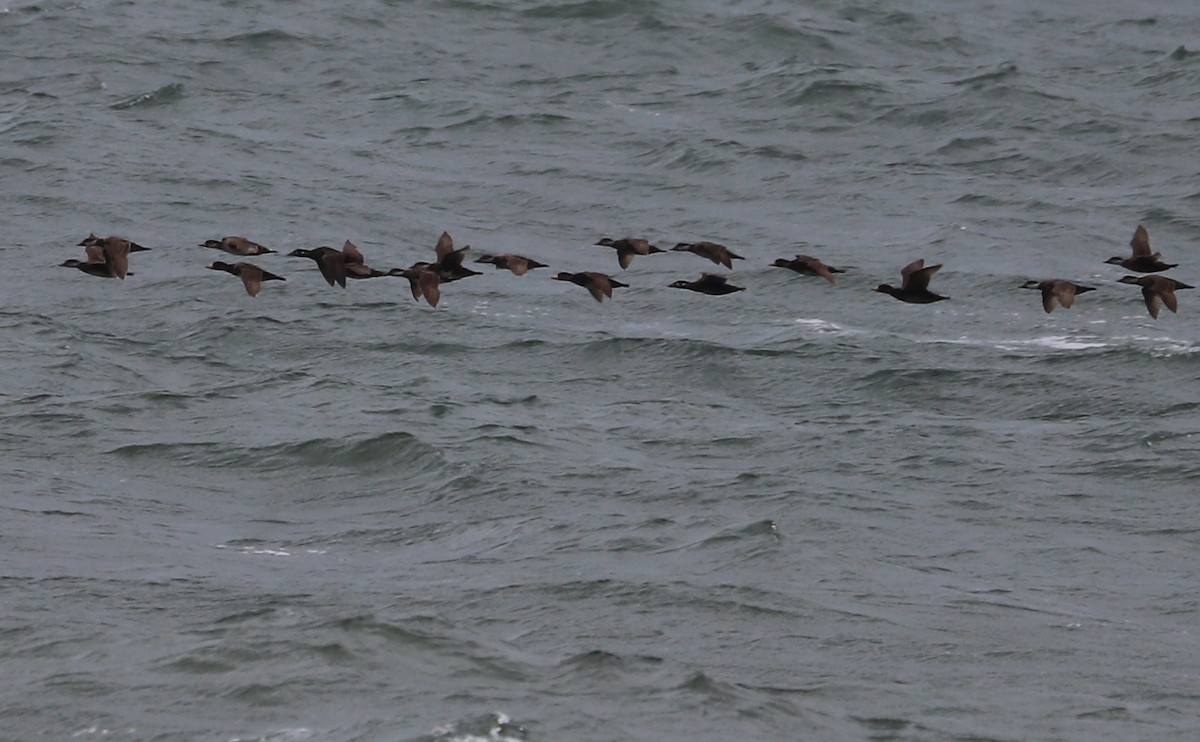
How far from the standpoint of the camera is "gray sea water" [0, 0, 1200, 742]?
1716 cm

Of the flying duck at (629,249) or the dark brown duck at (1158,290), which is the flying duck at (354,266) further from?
the dark brown duck at (1158,290)

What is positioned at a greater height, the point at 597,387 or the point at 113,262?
the point at 113,262

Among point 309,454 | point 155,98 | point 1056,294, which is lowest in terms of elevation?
point 309,454

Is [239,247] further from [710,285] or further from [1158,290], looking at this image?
[1158,290]

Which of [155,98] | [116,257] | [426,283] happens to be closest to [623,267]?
[426,283]

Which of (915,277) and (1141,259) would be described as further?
(1141,259)

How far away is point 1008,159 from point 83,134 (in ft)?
44.3

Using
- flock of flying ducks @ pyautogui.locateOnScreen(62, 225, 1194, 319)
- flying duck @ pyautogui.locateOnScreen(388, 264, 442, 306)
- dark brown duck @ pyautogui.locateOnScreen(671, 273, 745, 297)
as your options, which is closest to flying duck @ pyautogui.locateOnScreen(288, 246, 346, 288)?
flock of flying ducks @ pyautogui.locateOnScreen(62, 225, 1194, 319)

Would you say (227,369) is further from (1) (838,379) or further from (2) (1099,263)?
(2) (1099,263)

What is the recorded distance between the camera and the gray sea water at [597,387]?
56.3 feet

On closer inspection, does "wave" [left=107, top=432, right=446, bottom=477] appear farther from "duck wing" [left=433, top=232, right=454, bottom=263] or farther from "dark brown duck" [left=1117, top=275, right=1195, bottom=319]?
"dark brown duck" [left=1117, top=275, right=1195, bottom=319]

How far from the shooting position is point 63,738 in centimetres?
1591

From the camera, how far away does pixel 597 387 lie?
2536 centimetres

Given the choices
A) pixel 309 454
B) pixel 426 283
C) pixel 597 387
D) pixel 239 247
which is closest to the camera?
pixel 426 283
